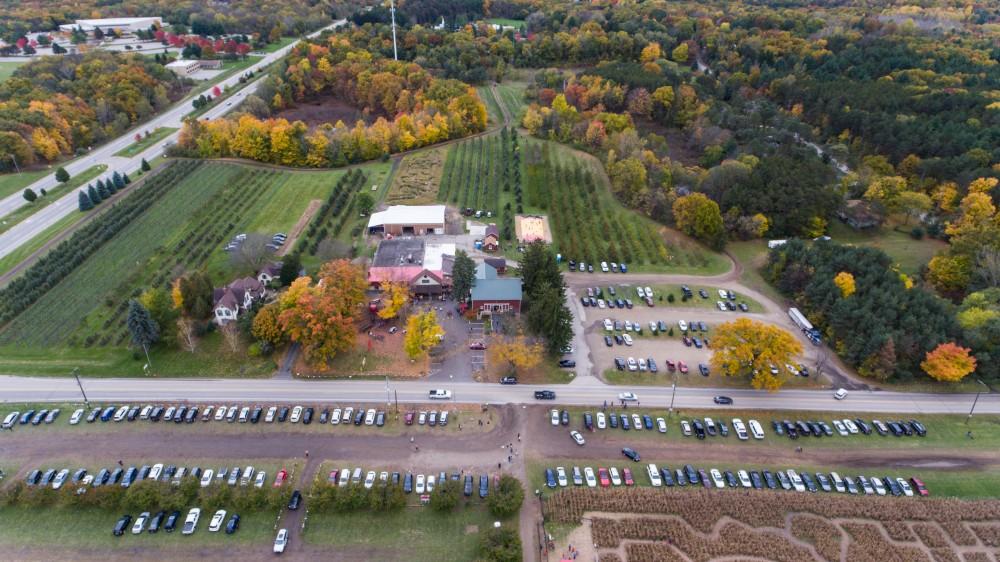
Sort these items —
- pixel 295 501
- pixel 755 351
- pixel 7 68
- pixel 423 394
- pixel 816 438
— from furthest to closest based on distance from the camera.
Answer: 1. pixel 7 68
2. pixel 755 351
3. pixel 423 394
4. pixel 816 438
5. pixel 295 501

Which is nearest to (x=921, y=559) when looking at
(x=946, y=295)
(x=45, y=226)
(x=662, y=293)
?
(x=662, y=293)

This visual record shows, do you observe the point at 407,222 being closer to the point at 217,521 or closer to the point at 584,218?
the point at 584,218

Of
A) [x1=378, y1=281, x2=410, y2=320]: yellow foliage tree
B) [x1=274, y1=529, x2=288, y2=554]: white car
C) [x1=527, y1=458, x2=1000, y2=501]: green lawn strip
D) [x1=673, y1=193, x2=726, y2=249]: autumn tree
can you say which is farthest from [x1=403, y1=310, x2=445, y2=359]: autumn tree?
[x1=673, y1=193, x2=726, y2=249]: autumn tree

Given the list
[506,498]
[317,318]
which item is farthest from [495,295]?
[506,498]

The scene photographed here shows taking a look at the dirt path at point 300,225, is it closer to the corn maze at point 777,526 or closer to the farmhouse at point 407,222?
the farmhouse at point 407,222

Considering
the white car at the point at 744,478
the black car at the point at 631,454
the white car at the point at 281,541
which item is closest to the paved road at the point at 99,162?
the white car at the point at 281,541

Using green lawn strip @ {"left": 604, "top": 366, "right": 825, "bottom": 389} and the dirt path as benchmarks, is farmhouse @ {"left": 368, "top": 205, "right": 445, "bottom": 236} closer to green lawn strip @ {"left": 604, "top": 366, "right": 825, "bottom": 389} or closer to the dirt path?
the dirt path
